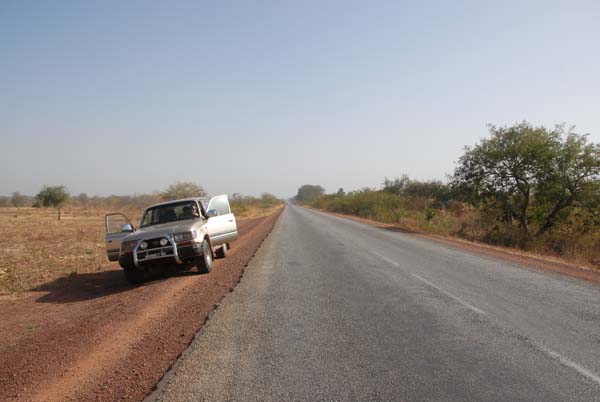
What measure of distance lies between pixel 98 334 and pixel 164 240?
3.71 m

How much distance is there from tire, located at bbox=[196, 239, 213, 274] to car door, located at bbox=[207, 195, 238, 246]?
0.73 metres

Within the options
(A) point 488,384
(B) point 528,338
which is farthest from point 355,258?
(A) point 488,384

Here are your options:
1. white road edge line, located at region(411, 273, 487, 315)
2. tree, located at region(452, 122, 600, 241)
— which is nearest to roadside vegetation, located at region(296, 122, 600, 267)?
tree, located at region(452, 122, 600, 241)

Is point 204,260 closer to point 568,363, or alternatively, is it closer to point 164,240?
point 164,240

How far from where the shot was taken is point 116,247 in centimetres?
998

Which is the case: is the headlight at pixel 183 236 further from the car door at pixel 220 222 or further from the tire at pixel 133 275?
the car door at pixel 220 222

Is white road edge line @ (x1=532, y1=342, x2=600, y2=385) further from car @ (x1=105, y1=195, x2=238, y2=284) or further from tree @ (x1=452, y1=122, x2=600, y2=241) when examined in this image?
tree @ (x1=452, y1=122, x2=600, y2=241)

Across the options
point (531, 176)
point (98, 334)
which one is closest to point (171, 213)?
point (98, 334)

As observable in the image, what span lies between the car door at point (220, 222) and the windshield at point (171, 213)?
1.59ft

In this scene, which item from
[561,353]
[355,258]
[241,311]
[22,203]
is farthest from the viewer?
[22,203]

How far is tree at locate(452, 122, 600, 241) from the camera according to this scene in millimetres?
20984

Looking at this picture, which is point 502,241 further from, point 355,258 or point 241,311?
point 241,311

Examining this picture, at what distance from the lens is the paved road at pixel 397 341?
3820 mm

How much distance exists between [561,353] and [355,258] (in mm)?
8022
